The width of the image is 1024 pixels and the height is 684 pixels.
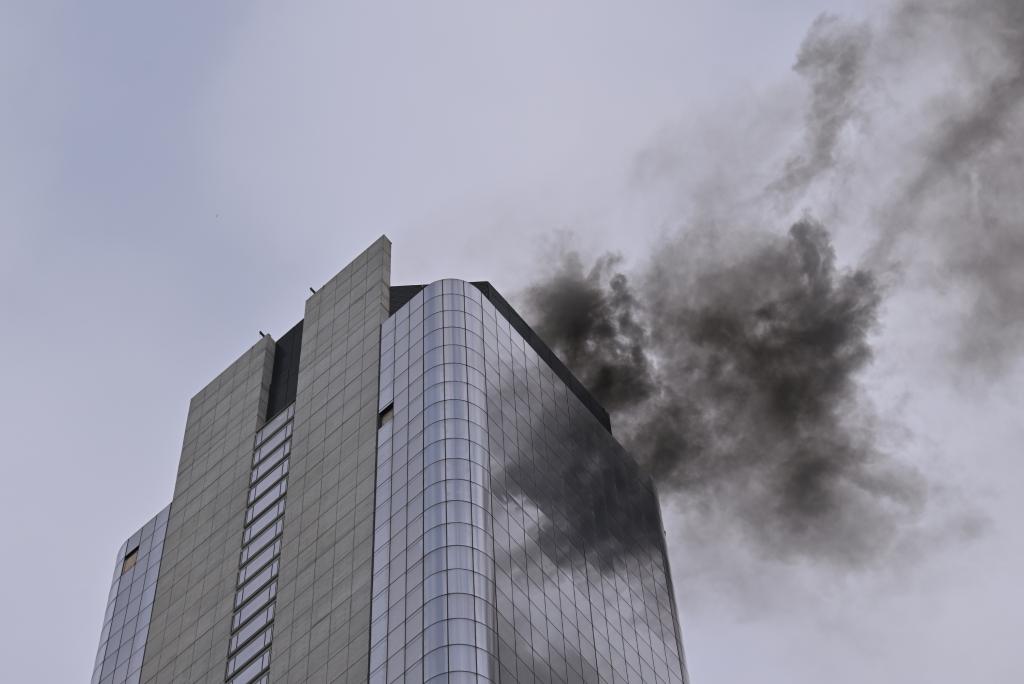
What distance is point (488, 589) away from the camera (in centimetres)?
10162

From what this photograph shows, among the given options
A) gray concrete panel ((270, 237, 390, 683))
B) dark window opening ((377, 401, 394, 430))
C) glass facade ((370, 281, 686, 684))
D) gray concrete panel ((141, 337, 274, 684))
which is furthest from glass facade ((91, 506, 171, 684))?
glass facade ((370, 281, 686, 684))

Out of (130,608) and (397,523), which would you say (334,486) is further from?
(130,608)

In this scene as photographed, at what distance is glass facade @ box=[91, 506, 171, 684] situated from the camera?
5148 inches

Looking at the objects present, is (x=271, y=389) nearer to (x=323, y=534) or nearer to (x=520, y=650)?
(x=323, y=534)

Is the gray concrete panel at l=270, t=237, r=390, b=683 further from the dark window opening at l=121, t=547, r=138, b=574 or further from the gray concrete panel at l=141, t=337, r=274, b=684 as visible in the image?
the dark window opening at l=121, t=547, r=138, b=574

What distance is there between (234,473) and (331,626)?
1292 inches

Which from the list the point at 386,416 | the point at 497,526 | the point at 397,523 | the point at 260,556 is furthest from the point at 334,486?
the point at 497,526

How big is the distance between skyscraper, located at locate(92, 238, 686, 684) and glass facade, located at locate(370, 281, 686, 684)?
0.67 ft

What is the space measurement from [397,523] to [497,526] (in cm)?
761

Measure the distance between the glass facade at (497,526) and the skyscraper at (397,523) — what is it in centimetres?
20

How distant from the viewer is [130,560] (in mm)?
144375

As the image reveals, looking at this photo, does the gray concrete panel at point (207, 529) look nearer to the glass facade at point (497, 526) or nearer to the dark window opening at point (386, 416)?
the dark window opening at point (386, 416)

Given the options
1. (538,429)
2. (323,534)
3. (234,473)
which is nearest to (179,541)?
(234,473)

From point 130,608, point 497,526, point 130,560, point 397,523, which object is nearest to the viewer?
point 497,526
